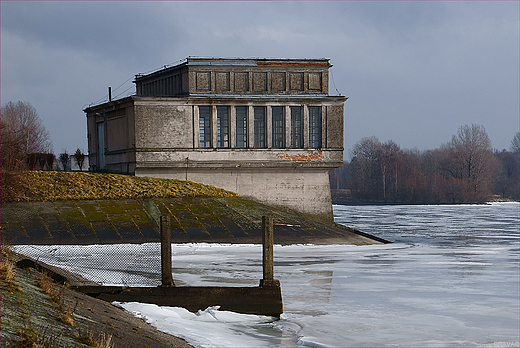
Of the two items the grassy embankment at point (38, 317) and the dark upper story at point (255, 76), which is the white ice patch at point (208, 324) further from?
the dark upper story at point (255, 76)

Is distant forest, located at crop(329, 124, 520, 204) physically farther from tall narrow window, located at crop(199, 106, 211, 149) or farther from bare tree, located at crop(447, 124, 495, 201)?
tall narrow window, located at crop(199, 106, 211, 149)

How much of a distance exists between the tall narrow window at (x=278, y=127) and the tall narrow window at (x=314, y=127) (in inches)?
66.1

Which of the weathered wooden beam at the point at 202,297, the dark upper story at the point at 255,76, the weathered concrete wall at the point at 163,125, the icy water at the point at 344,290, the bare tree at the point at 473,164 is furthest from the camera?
the bare tree at the point at 473,164

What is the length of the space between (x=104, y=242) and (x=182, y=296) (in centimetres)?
1209

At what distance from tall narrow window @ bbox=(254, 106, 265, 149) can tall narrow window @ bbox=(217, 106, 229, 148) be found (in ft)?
5.57

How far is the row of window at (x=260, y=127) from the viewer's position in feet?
119

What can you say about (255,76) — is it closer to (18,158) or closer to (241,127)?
(241,127)

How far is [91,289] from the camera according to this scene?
12078mm

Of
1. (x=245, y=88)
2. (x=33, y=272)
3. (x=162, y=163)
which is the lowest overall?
(x=33, y=272)

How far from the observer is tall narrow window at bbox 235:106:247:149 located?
120 feet

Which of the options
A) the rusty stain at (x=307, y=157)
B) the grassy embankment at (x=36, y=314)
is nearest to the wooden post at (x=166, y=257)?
the grassy embankment at (x=36, y=314)

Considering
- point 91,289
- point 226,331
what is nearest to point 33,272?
point 91,289

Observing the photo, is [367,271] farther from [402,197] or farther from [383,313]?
[402,197]

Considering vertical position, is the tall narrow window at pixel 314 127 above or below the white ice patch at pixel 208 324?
above
